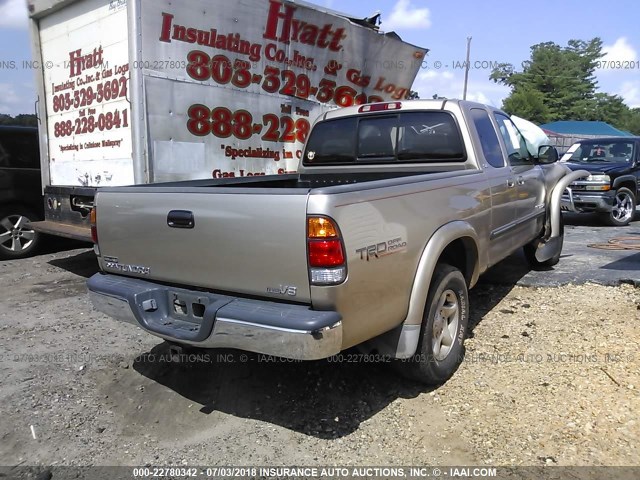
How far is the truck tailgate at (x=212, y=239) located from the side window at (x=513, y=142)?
9.75ft

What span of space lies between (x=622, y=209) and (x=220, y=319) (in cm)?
990

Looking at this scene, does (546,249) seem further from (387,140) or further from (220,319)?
(220,319)

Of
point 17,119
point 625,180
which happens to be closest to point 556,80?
point 625,180

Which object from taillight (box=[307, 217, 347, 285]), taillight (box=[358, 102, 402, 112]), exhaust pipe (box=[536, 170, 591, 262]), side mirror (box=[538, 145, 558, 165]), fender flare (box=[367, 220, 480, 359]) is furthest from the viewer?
exhaust pipe (box=[536, 170, 591, 262])

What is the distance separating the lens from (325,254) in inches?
99.8

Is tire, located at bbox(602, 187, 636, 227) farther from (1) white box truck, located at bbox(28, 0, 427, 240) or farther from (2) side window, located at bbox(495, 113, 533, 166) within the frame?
(1) white box truck, located at bbox(28, 0, 427, 240)

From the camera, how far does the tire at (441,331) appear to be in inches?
130

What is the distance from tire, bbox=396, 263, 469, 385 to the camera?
10.8 ft

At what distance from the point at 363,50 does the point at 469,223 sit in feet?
16.8

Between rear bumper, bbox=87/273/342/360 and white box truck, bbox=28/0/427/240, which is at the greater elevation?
white box truck, bbox=28/0/427/240

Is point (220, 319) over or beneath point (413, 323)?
over

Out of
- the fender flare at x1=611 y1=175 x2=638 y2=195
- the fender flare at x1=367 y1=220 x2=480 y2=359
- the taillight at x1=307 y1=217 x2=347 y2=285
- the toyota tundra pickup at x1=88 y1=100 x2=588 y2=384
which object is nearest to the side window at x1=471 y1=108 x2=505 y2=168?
the toyota tundra pickup at x1=88 y1=100 x2=588 y2=384

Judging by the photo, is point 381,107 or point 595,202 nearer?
point 381,107

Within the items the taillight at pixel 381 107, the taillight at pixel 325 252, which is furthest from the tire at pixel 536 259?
the taillight at pixel 325 252
